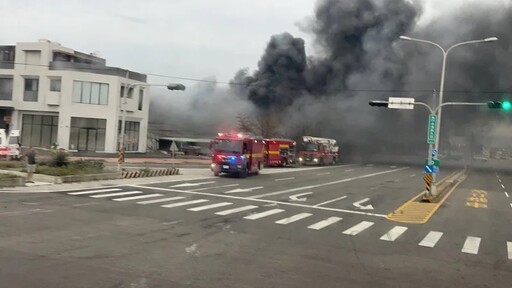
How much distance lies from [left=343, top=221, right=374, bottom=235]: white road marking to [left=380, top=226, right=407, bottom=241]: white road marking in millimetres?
660

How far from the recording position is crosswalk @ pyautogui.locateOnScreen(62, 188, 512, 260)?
11625 millimetres

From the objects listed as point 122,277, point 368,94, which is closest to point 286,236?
point 122,277

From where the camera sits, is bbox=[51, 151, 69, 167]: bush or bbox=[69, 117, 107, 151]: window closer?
bbox=[51, 151, 69, 167]: bush

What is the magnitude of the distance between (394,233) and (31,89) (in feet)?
141

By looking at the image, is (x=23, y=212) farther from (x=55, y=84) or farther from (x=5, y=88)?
(x=5, y=88)

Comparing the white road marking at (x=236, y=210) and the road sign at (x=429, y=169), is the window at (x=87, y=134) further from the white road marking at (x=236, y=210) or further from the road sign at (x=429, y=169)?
the white road marking at (x=236, y=210)

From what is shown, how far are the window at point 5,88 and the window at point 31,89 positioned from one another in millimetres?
1553

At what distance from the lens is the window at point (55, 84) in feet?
153

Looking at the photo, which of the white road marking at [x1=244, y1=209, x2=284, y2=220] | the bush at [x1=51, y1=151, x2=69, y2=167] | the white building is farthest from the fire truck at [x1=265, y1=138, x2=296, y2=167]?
the white road marking at [x1=244, y1=209, x2=284, y2=220]

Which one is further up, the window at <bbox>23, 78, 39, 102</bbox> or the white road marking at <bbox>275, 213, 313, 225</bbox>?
the window at <bbox>23, 78, 39, 102</bbox>

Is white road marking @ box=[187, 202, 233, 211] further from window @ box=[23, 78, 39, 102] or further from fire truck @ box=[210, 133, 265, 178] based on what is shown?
window @ box=[23, 78, 39, 102]

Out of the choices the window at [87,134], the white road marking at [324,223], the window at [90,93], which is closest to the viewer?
the white road marking at [324,223]

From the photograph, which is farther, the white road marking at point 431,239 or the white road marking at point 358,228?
the white road marking at point 358,228

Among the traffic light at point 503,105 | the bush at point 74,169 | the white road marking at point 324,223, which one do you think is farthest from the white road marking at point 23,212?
the traffic light at point 503,105
